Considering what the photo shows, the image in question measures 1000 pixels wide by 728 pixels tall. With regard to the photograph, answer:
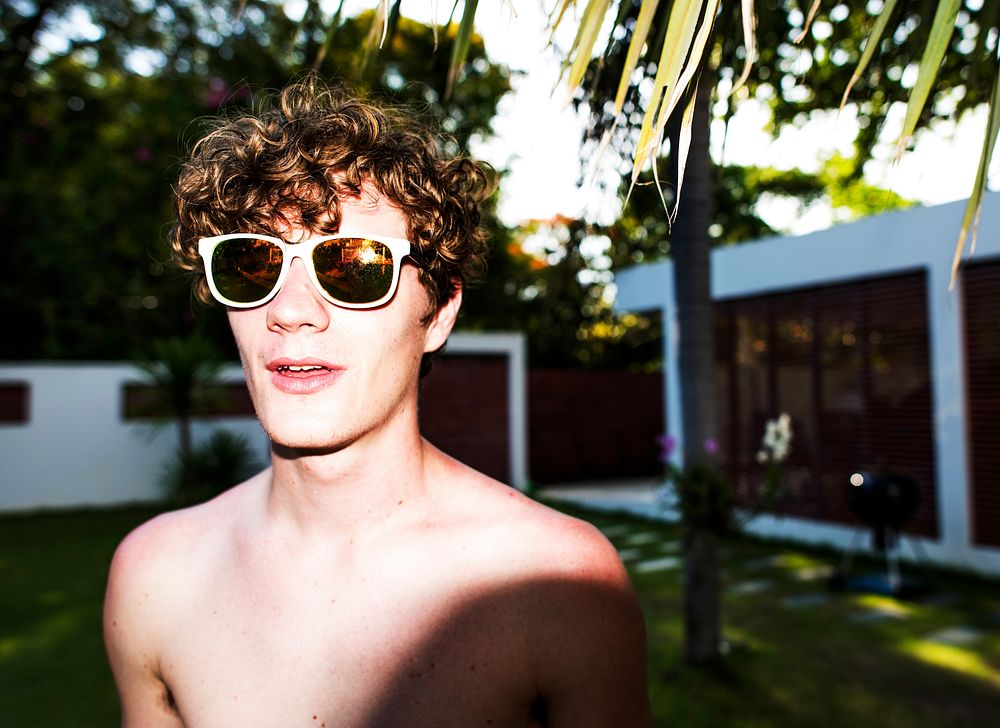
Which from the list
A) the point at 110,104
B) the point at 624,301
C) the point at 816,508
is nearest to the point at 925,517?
the point at 816,508

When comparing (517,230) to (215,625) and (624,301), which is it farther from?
(215,625)

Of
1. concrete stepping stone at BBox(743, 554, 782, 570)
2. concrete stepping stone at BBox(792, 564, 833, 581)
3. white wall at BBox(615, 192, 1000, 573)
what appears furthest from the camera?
concrete stepping stone at BBox(743, 554, 782, 570)

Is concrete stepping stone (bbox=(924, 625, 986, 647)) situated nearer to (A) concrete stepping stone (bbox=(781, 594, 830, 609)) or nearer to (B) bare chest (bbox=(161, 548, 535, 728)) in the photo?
(A) concrete stepping stone (bbox=(781, 594, 830, 609))

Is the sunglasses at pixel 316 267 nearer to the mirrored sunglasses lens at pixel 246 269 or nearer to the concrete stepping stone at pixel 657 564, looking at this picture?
the mirrored sunglasses lens at pixel 246 269

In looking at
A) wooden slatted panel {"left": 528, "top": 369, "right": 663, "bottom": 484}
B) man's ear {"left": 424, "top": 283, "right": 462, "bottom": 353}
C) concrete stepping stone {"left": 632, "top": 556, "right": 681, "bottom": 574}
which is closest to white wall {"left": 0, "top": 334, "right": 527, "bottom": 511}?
wooden slatted panel {"left": 528, "top": 369, "right": 663, "bottom": 484}

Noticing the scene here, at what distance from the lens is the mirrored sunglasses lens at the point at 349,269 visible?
127 centimetres

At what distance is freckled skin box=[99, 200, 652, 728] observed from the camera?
4.16 ft

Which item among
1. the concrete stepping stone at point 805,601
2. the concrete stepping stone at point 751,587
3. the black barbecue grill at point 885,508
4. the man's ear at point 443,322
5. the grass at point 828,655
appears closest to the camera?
the man's ear at point 443,322

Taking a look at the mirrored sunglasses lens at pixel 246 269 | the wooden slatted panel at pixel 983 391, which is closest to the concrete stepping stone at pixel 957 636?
the wooden slatted panel at pixel 983 391

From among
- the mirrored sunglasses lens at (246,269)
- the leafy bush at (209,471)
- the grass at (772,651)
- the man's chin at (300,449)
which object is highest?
the mirrored sunglasses lens at (246,269)

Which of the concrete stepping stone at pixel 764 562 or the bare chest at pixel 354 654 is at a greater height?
the bare chest at pixel 354 654

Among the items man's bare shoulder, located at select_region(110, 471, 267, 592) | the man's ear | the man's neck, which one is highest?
the man's ear

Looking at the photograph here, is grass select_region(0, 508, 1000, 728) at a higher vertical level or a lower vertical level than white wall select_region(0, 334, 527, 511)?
lower

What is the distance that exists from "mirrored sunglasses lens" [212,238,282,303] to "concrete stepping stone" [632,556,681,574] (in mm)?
6409
